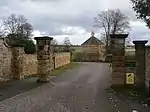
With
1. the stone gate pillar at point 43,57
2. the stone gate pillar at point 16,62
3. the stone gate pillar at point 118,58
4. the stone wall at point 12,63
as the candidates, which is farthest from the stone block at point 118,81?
the stone gate pillar at point 16,62

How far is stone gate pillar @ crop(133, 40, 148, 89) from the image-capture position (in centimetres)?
1620

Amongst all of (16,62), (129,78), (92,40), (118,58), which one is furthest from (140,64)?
(92,40)

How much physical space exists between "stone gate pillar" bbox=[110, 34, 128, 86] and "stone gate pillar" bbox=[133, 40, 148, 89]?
2.88 feet

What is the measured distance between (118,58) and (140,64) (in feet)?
4.44

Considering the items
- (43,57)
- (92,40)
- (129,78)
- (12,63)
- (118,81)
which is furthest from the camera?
(92,40)

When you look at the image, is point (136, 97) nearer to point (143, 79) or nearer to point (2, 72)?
point (143, 79)

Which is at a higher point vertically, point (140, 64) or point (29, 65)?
point (140, 64)

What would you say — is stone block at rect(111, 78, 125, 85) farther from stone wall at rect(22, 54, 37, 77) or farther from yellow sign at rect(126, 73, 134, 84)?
stone wall at rect(22, 54, 37, 77)

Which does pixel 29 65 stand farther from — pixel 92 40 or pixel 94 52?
pixel 92 40

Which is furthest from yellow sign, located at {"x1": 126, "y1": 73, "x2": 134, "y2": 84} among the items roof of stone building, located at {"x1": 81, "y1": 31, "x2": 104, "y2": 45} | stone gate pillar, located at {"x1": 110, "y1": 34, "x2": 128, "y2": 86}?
roof of stone building, located at {"x1": 81, "y1": 31, "x2": 104, "y2": 45}

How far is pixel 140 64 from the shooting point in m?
16.4

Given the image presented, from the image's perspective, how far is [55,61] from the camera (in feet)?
110

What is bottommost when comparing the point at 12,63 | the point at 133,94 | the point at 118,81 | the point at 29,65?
the point at 133,94

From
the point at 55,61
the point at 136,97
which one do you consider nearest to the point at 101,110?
the point at 136,97
